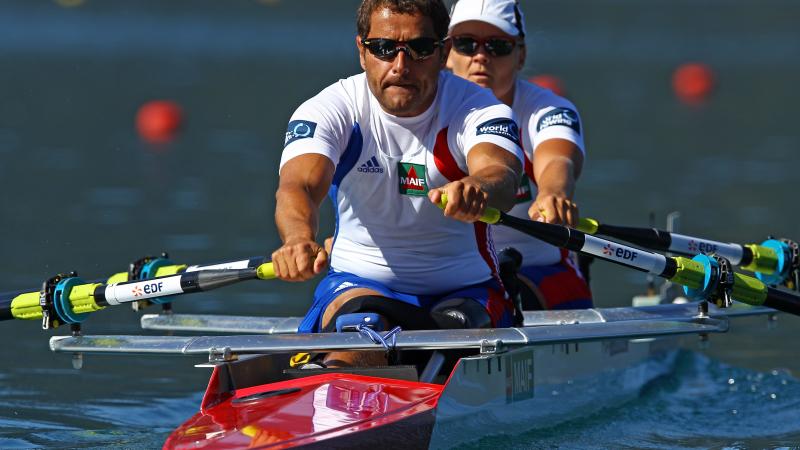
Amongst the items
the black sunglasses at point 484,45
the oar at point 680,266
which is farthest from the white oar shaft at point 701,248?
the black sunglasses at point 484,45

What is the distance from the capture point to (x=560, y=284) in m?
8.38

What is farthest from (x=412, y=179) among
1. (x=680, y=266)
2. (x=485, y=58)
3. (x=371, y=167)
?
(x=485, y=58)

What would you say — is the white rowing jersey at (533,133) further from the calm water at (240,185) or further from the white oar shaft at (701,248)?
the white oar shaft at (701,248)

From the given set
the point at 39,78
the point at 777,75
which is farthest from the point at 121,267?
the point at 777,75

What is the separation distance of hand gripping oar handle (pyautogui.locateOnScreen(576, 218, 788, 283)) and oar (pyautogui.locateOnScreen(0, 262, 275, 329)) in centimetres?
241

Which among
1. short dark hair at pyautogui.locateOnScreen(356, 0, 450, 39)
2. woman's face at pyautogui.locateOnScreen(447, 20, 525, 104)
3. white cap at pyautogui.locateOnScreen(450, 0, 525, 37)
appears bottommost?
short dark hair at pyautogui.locateOnScreen(356, 0, 450, 39)

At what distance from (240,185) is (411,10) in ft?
38.7

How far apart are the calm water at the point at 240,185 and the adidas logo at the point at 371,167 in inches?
54.9

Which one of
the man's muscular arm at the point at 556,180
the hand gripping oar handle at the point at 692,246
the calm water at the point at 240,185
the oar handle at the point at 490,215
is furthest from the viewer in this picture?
the hand gripping oar handle at the point at 692,246

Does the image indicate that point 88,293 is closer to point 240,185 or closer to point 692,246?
point 692,246

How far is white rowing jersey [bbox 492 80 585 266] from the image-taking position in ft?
26.9

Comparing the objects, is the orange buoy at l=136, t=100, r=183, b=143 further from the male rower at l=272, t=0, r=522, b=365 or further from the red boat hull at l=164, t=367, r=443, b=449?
the red boat hull at l=164, t=367, r=443, b=449

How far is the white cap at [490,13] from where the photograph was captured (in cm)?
827

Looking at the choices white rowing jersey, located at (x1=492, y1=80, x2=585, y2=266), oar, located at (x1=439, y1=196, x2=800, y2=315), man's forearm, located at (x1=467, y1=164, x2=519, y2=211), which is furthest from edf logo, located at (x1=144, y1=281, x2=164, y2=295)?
white rowing jersey, located at (x1=492, y1=80, x2=585, y2=266)
